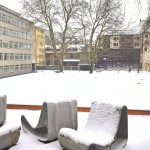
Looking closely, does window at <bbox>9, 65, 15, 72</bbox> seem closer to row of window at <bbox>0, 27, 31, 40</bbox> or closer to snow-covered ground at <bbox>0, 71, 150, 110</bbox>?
row of window at <bbox>0, 27, 31, 40</bbox>

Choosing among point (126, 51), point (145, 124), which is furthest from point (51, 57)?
point (145, 124)

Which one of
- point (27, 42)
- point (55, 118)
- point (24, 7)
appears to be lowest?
point (55, 118)

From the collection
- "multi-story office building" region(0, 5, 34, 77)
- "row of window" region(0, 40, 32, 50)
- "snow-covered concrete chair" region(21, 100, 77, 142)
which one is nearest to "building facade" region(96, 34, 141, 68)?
"row of window" region(0, 40, 32, 50)

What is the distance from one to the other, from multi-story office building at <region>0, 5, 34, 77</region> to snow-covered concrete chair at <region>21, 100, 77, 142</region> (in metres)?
40.8

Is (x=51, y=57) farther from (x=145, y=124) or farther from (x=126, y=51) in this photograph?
(x=145, y=124)

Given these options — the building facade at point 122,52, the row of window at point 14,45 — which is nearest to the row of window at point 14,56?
the row of window at point 14,45

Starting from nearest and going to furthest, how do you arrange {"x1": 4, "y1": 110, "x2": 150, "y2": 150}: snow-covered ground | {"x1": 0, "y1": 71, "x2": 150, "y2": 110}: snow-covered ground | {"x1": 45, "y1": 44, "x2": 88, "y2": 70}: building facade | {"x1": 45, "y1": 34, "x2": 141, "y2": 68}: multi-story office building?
{"x1": 4, "y1": 110, "x2": 150, "y2": 150}: snow-covered ground, {"x1": 0, "y1": 71, "x2": 150, "y2": 110}: snow-covered ground, {"x1": 45, "y1": 44, "x2": 88, "y2": 70}: building facade, {"x1": 45, "y1": 34, "x2": 141, "y2": 68}: multi-story office building

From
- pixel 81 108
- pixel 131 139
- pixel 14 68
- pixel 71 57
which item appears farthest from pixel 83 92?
pixel 71 57

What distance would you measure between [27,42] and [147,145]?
58418 millimetres

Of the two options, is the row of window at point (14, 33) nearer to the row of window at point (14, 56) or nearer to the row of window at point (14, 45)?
the row of window at point (14, 45)

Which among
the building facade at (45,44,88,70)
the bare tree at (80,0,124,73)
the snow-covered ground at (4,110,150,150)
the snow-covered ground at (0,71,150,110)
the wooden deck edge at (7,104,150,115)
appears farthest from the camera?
the building facade at (45,44,88,70)

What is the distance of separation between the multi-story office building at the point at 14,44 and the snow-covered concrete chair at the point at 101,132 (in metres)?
41.6

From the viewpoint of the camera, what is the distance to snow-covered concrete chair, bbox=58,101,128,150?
20.2 feet

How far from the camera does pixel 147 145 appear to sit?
6.78 m
